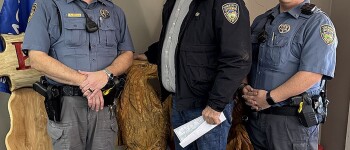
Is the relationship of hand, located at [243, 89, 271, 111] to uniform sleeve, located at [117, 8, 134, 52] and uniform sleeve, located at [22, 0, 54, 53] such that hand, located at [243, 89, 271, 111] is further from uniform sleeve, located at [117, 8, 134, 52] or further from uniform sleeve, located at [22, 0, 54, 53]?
uniform sleeve, located at [22, 0, 54, 53]

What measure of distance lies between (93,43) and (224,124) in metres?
0.71

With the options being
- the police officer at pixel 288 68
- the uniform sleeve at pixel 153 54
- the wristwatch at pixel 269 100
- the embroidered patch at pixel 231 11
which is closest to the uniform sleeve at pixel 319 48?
the police officer at pixel 288 68

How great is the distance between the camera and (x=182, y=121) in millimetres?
1621

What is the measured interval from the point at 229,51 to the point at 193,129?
15.1 inches

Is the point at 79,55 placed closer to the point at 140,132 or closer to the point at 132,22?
the point at 140,132

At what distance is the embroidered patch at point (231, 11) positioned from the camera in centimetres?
140

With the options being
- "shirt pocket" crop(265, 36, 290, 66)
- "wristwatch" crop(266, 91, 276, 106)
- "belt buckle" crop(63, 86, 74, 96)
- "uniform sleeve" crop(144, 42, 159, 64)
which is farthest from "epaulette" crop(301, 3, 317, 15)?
"belt buckle" crop(63, 86, 74, 96)

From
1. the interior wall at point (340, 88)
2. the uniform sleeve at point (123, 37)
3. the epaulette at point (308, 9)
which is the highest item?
the epaulette at point (308, 9)

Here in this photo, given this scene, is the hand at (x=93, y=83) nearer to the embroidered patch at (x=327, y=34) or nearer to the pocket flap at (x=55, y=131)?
the pocket flap at (x=55, y=131)

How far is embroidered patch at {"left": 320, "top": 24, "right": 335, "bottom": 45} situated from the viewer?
1.48 meters

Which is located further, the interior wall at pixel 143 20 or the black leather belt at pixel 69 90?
the interior wall at pixel 143 20

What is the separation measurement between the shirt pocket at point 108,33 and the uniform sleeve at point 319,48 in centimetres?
89

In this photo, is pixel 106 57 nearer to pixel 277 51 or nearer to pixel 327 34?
pixel 277 51

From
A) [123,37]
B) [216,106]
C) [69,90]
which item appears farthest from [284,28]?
[69,90]
